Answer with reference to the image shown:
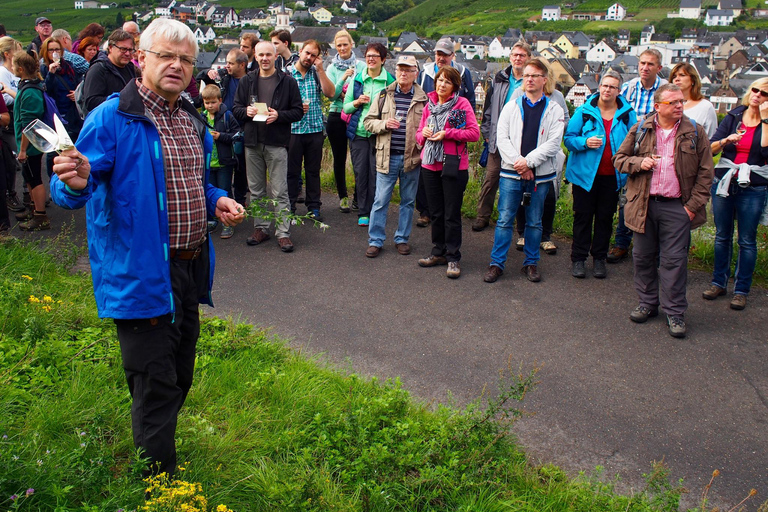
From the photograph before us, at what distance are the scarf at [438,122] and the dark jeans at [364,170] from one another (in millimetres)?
1395

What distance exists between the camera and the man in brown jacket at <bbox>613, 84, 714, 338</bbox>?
615 cm

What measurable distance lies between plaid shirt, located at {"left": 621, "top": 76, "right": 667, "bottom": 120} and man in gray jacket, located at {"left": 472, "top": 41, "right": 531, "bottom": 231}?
1257 mm

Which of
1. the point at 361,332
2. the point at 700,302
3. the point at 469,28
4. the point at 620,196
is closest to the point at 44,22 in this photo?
the point at 361,332

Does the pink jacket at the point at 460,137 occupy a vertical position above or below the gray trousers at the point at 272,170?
above

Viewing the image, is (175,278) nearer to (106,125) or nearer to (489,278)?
(106,125)

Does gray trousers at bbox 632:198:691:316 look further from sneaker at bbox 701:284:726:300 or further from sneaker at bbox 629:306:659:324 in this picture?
sneaker at bbox 701:284:726:300

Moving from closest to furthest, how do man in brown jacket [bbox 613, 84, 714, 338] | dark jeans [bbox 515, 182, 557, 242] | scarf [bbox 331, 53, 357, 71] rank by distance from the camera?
1. man in brown jacket [bbox 613, 84, 714, 338]
2. dark jeans [bbox 515, 182, 557, 242]
3. scarf [bbox 331, 53, 357, 71]

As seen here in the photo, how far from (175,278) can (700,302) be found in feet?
18.2

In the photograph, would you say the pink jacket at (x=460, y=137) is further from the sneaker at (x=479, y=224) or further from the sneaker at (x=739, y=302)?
the sneaker at (x=739, y=302)

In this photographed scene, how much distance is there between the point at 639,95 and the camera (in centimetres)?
807

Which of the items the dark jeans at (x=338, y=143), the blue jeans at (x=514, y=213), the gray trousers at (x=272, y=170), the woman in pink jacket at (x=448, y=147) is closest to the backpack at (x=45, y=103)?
the gray trousers at (x=272, y=170)

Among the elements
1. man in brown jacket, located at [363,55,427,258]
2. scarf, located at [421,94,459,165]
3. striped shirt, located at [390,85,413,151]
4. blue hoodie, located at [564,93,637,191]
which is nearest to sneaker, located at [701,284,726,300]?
blue hoodie, located at [564,93,637,191]

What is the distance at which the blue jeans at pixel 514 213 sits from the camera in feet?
23.9

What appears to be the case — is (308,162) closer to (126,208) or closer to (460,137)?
(460,137)
